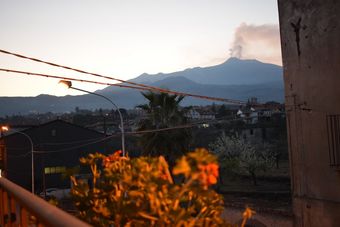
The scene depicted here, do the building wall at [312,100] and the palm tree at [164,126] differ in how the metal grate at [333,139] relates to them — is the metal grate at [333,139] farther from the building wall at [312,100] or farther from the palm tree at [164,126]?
the palm tree at [164,126]

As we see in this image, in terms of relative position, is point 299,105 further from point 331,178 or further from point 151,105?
point 151,105

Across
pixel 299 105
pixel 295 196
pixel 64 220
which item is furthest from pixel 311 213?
pixel 64 220

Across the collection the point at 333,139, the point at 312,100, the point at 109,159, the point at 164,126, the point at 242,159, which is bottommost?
the point at 242,159

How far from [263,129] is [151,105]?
4263 centimetres

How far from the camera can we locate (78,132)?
48844 millimetres

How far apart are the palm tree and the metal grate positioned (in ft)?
75.9

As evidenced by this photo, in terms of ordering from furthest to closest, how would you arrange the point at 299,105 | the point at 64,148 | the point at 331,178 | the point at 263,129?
the point at 263,129 → the point at 64,148 → the point at 299,105 → the point at 331,178

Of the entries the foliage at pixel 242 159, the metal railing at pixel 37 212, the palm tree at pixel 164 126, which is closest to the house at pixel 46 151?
the palm tree at pixel 164 126

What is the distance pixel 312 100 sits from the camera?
27.3 feet

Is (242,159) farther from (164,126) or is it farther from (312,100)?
(312,100)

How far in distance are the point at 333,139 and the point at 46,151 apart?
41132mm

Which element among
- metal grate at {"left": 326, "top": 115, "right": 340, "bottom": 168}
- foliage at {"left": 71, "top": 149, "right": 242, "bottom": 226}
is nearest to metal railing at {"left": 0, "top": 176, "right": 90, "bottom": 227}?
foliage at {"left": 71, "top": 149, "right": 242, "bottom": 226}

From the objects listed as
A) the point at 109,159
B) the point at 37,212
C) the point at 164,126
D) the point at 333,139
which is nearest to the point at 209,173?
the point at 37,212

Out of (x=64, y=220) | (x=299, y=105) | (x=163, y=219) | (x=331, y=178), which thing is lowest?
(x=331, y=178)
